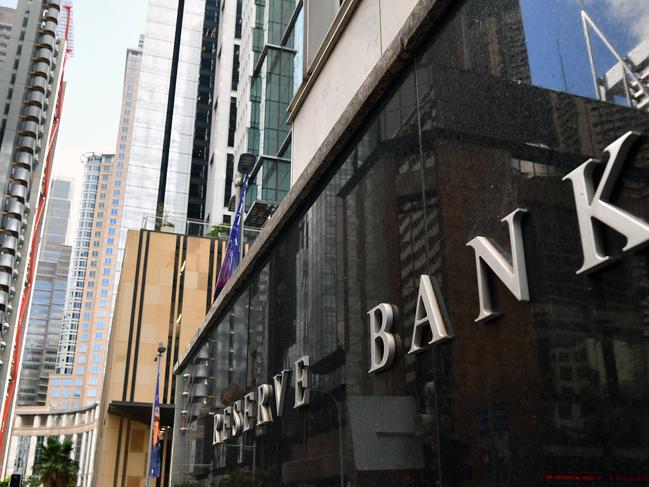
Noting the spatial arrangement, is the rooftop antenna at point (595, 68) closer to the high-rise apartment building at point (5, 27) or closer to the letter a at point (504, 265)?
the letter a at point (504, 265)

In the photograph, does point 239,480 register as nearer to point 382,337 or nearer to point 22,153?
point 382,337

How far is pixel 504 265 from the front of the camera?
14.0 feet

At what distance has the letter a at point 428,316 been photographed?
4941mm

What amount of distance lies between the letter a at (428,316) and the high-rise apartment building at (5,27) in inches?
4125

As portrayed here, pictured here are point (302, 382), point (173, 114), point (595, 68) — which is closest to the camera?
point (595, 68)

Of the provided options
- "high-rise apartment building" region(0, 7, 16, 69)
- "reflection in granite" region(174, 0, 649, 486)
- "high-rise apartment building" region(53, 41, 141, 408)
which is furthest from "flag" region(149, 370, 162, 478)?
"high-rise apartment building" region(53, 41, 141, 408)

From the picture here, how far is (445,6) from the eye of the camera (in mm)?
5480

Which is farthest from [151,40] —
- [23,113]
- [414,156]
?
[414,156]

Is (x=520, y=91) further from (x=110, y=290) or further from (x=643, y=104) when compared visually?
(x=110, y=290)

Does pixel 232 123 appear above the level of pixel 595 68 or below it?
above

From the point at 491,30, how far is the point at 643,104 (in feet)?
5.37

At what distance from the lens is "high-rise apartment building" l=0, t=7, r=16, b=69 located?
98375 millimetres

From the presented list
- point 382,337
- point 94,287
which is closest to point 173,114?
point 94,287

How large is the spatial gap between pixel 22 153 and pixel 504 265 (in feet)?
318
